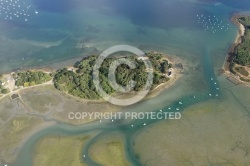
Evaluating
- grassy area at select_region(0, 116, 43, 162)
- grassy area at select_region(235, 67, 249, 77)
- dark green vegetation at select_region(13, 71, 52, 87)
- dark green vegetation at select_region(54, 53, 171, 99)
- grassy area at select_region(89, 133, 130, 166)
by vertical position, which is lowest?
grassy area at select_region(0, 116, 43, 162)

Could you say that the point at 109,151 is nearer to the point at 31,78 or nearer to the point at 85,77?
the point at 85,77

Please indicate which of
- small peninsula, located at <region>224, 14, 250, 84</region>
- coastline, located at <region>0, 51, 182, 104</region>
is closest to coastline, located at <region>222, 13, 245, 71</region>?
small peninsula, located at <region>224, 14, 250, 84</region>

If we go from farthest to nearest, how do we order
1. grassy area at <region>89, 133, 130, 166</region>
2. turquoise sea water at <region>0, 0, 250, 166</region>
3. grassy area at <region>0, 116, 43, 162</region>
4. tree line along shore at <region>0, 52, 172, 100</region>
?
turquoise sea water at <region>0, 0, 250, 166</region> → tree line along shore at <region>0, 52, 172, 100</region> → grassy area at <region>0, 116, 43, 162</region> → grassy area at <region>89, 133, 130, 166</region>

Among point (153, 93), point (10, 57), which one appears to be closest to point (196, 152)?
point (153, 93)

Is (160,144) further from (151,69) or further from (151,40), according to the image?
(151,40)

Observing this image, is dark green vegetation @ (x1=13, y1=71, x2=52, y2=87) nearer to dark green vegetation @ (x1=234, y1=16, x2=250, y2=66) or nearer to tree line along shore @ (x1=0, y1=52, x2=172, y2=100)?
tree line along shore @ (x1=0, y1=52, x2=172, y2=100)

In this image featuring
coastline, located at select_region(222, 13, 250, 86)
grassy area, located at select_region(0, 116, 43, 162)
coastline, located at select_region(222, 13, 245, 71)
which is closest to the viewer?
grassy area, located at select_region(0, 116, 43, 162)

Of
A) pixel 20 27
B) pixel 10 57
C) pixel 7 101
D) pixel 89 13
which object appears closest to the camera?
pixel 7 101
